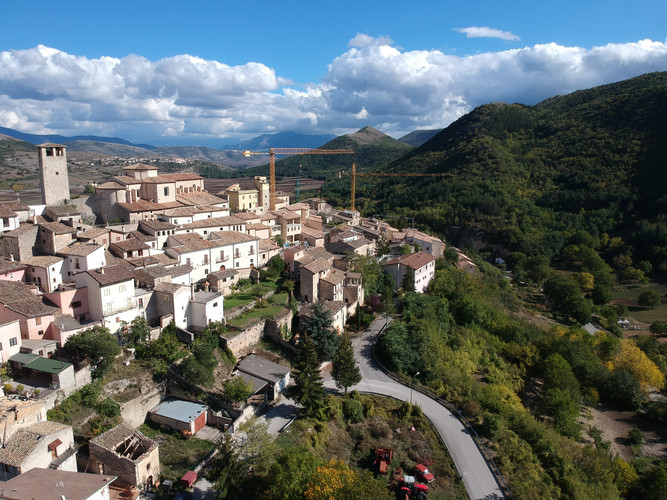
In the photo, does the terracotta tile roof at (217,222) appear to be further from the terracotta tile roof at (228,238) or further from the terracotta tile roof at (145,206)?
the terracotta tile roof at (145,206)

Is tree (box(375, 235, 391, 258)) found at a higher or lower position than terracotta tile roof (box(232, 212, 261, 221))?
lower

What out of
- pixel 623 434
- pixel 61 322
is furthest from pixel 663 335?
pixel 61 322

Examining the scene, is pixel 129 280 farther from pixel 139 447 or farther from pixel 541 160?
pixel 541 160

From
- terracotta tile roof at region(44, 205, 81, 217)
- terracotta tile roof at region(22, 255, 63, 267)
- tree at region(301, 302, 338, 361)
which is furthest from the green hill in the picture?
terracotta tile roof at region(22, 255, 63, 267)

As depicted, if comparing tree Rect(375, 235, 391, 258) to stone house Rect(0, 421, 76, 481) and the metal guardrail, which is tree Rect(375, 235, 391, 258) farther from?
stone house Rect(0, 421, 76, 481)

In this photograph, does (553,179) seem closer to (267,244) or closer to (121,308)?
(267,244)

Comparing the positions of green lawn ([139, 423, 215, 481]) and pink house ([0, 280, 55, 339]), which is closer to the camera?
green lawn ([139, 423, 215, 481])

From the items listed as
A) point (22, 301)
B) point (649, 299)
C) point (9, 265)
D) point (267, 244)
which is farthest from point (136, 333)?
point (649, 299)

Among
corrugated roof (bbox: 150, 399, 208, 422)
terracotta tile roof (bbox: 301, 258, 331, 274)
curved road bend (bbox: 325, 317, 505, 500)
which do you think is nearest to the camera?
curved road bend (bbox: 325, 317, 505, 500)
